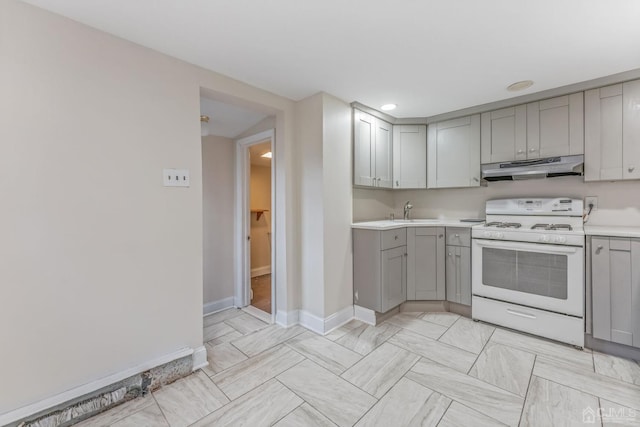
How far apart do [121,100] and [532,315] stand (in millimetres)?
3643

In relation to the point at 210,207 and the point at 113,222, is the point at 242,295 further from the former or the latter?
the point at 113,222

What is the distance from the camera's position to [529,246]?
→ 7.90 ft

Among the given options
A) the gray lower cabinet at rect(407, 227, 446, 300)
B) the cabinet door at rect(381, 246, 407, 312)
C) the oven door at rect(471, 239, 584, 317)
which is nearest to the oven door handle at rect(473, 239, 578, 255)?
the oven door at rect(471, 239, 584, 317)

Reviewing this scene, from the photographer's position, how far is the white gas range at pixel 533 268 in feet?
7.27

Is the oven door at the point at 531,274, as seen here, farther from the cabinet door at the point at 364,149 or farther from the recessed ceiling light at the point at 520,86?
the recessed ceiling light at the point at 520,86

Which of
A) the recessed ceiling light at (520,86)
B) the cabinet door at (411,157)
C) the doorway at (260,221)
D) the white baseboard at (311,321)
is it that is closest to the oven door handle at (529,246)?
the cabinet door at (411,157)

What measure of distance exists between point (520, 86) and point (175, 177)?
3.05 meters

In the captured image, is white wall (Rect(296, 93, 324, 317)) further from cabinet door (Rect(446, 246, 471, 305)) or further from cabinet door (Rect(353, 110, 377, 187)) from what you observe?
cabinet door (Rect(446, 246, 471, 305))

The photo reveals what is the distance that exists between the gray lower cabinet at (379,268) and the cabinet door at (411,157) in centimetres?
77

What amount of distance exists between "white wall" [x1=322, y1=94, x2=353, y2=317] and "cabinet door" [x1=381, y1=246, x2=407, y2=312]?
0.37m

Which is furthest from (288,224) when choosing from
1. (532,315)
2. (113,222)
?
(532,315)

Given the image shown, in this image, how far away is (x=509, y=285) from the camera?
2.52 metres

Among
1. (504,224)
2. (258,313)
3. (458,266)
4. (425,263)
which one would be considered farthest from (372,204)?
(258,313)

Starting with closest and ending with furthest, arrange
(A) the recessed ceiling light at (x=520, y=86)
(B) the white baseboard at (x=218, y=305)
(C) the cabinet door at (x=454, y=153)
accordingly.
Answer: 1. (A) the recessed ceiling light at (x=520, y=86)
2. (C) the cabinet door at (x=454, y=153)
3. (B) the white baseboard at (x=218, y=305)
